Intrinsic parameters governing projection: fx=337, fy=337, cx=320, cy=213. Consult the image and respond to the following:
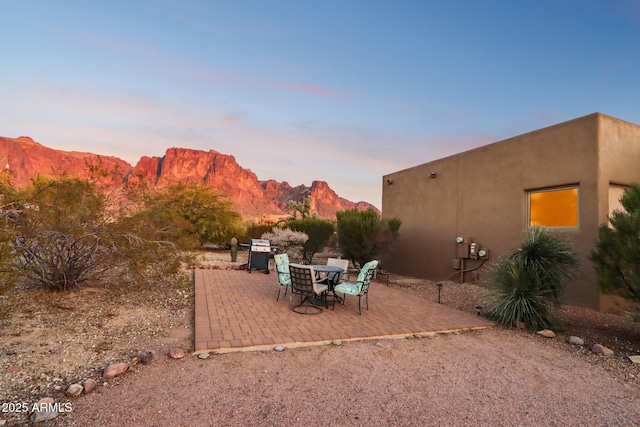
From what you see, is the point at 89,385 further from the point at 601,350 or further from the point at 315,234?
the point at 315,234

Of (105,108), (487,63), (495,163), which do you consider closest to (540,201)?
(495,163)

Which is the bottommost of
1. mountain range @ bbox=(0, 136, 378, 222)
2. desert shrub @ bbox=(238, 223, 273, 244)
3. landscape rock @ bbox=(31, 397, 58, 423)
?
landscape rock @ bbox=(31, 397, 58, 423)

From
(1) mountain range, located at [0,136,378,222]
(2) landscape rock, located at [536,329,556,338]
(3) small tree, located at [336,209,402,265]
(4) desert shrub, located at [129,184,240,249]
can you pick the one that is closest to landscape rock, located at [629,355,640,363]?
(2) landscape rock, located at [536,329,556,338]

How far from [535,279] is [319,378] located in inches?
168

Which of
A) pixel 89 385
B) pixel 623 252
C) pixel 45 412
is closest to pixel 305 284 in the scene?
pixel 89 385

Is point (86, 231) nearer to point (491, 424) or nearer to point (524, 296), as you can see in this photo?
point (491, 424)

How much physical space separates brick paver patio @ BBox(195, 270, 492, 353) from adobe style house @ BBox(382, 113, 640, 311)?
3218 millimetres

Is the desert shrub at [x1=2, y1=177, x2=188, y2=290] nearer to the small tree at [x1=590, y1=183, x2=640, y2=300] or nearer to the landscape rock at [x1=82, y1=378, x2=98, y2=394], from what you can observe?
the landscape rock at [x1=82, y1=378, x2=98, y2=394]

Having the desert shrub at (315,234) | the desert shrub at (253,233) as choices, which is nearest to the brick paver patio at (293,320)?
the desert shrub at (315,234)

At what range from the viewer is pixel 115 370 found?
322cm

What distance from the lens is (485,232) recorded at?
31.0ft

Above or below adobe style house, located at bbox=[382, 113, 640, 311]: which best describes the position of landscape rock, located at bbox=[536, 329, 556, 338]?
below

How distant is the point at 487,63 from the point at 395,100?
3.90 m

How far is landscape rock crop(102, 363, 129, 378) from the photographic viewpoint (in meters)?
3.17
